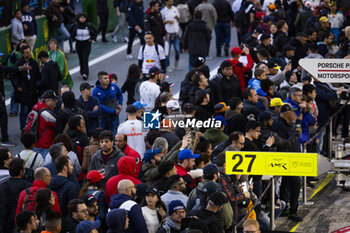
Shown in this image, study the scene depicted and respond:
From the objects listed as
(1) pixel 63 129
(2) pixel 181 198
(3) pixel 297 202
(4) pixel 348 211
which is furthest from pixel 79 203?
(4) pixel 348 211

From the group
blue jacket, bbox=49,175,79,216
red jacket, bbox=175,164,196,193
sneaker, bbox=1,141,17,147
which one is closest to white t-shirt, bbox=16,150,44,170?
blue jacket, bbox=49,175,79,216

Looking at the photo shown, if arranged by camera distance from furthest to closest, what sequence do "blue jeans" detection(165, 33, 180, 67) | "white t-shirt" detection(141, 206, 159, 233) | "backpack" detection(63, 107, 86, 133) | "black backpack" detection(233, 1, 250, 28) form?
"black backpack" detection(233, 1, 250, 28) < "blue jeans" detection(165, 33, 180, 67) < "backpack" detection(63, 107, 86, 133) < "white t-shirt" detection(141, 206, 159, 233)

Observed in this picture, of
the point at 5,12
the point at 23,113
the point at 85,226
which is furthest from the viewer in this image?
the point at 5,12

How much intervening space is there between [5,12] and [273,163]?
13.1 metres

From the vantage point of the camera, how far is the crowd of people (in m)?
10.5

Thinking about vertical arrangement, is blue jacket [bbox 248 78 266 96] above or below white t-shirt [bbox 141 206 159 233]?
above

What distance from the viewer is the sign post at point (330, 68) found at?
10.8 meters

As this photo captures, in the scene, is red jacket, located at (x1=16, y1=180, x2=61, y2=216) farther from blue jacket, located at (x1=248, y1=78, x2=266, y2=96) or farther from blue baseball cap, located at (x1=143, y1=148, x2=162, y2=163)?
blue jacket, located at (x1=248, y1=78, x2=266, y2=96)

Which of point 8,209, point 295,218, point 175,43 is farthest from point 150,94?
point 175,43

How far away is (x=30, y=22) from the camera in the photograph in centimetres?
2161

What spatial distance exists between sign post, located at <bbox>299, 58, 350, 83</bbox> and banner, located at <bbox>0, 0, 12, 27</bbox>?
12.3 meters

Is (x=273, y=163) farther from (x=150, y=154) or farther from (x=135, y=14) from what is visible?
(x=135, y=14)

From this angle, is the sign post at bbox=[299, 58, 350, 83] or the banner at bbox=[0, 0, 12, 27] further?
the banner at bbox=[0, 0, 12, 27]

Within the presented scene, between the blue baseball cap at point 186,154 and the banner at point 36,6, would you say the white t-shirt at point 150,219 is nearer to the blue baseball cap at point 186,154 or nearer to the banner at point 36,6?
the blue baseball cap at point 186,154
